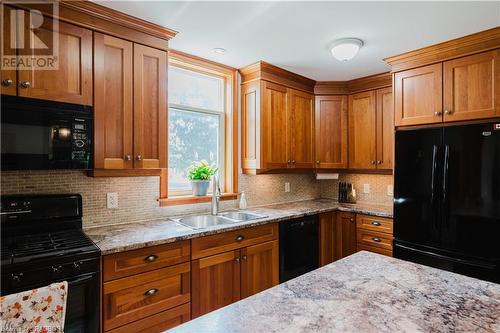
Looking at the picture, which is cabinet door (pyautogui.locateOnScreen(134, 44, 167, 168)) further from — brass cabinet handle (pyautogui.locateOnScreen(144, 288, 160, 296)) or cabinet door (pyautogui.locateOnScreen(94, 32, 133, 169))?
brass cabinet handle (pyautogui.locateOnScreen(144, 288, 160, 296))

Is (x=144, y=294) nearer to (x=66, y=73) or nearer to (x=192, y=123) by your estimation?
Answer: (x=66, y=73)

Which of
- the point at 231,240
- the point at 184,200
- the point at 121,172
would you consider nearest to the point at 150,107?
the point at 121,172

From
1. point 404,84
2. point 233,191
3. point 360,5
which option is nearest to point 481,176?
point 404,84

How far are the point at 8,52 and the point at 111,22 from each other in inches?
26.0

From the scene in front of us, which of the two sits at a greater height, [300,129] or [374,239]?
[300,129]

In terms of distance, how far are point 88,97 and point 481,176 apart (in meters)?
2.99

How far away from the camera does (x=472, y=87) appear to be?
233cm

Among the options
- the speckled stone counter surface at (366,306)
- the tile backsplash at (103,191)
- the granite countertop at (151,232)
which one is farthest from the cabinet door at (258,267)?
the speckled stone counter surface at (366,306)

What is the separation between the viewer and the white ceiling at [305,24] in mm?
1860

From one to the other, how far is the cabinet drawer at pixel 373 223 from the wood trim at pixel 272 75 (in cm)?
169

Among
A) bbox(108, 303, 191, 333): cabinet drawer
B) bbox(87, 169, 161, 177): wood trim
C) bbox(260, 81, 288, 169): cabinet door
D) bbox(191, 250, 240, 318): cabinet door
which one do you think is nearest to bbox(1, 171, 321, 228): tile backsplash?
bbox(87, 169, 161, 177): wood trim

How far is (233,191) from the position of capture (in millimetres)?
3121

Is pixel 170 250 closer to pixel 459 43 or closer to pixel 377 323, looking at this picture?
pixel 377 323

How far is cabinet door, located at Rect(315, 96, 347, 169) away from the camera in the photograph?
3.58 meters
